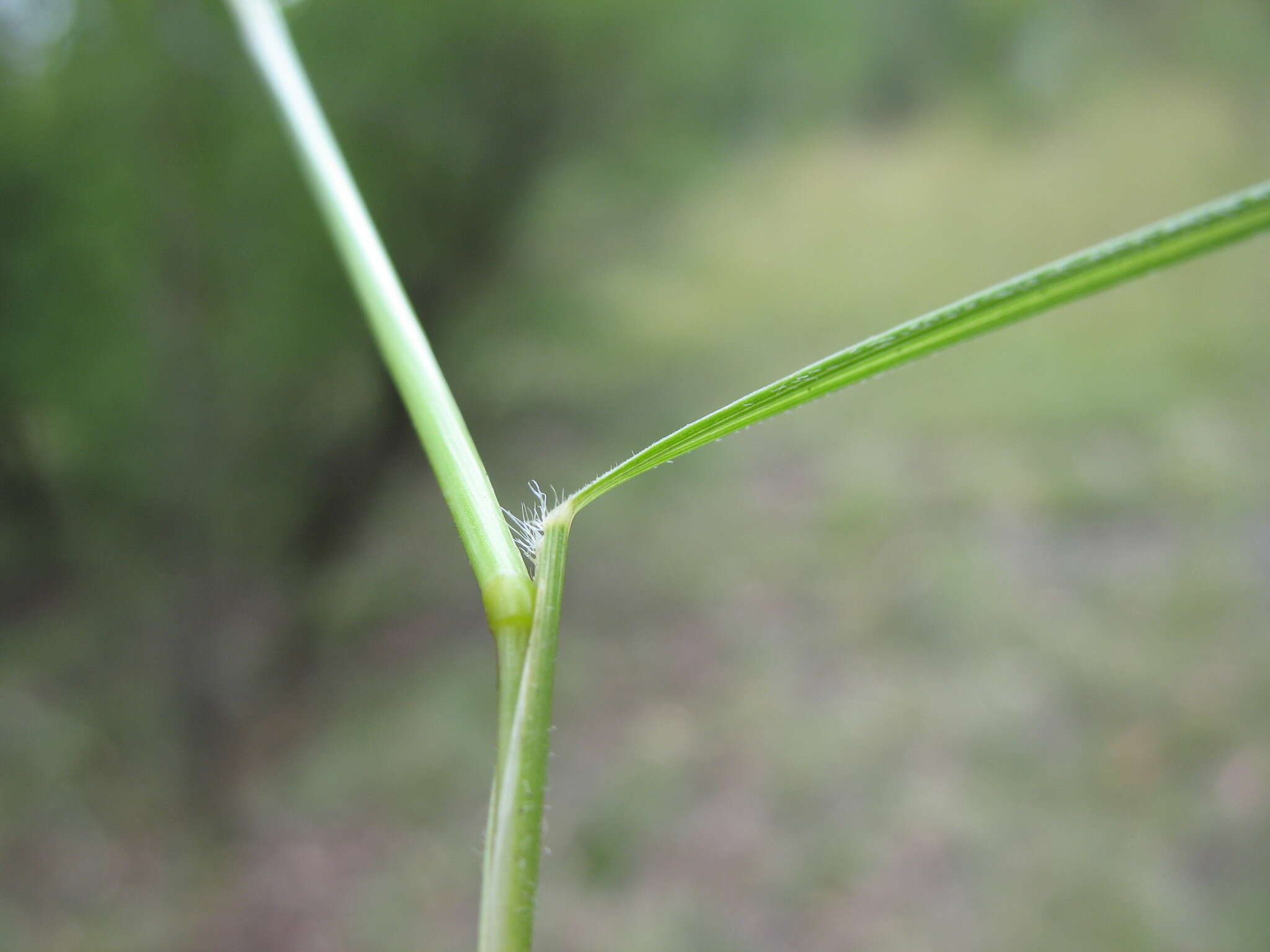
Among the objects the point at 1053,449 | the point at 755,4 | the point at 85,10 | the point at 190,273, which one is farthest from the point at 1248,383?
the point at 85,10

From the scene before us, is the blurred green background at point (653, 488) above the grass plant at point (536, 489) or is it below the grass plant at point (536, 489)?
above

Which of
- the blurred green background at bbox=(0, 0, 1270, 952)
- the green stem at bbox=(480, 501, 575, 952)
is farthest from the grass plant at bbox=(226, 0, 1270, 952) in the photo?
the blurred green background at bbox=(0, 0, 1270, 952)

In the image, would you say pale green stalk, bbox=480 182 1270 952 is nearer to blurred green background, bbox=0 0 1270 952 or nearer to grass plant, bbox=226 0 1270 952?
grass plant, bbox=226 0 1270 952

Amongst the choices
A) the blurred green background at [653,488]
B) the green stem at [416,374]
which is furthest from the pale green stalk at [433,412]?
the blurred green background at [653,488]

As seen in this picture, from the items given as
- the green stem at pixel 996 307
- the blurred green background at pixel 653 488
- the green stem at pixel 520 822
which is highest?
the blurred green background at pixel 653 488

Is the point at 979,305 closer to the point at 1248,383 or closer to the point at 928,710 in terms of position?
the point at 928,710

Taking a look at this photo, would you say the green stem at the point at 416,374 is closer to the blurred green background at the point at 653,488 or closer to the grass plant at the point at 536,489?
the grass plant at the point at 536,489

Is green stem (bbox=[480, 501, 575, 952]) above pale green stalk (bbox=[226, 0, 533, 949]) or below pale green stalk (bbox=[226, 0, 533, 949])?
below
